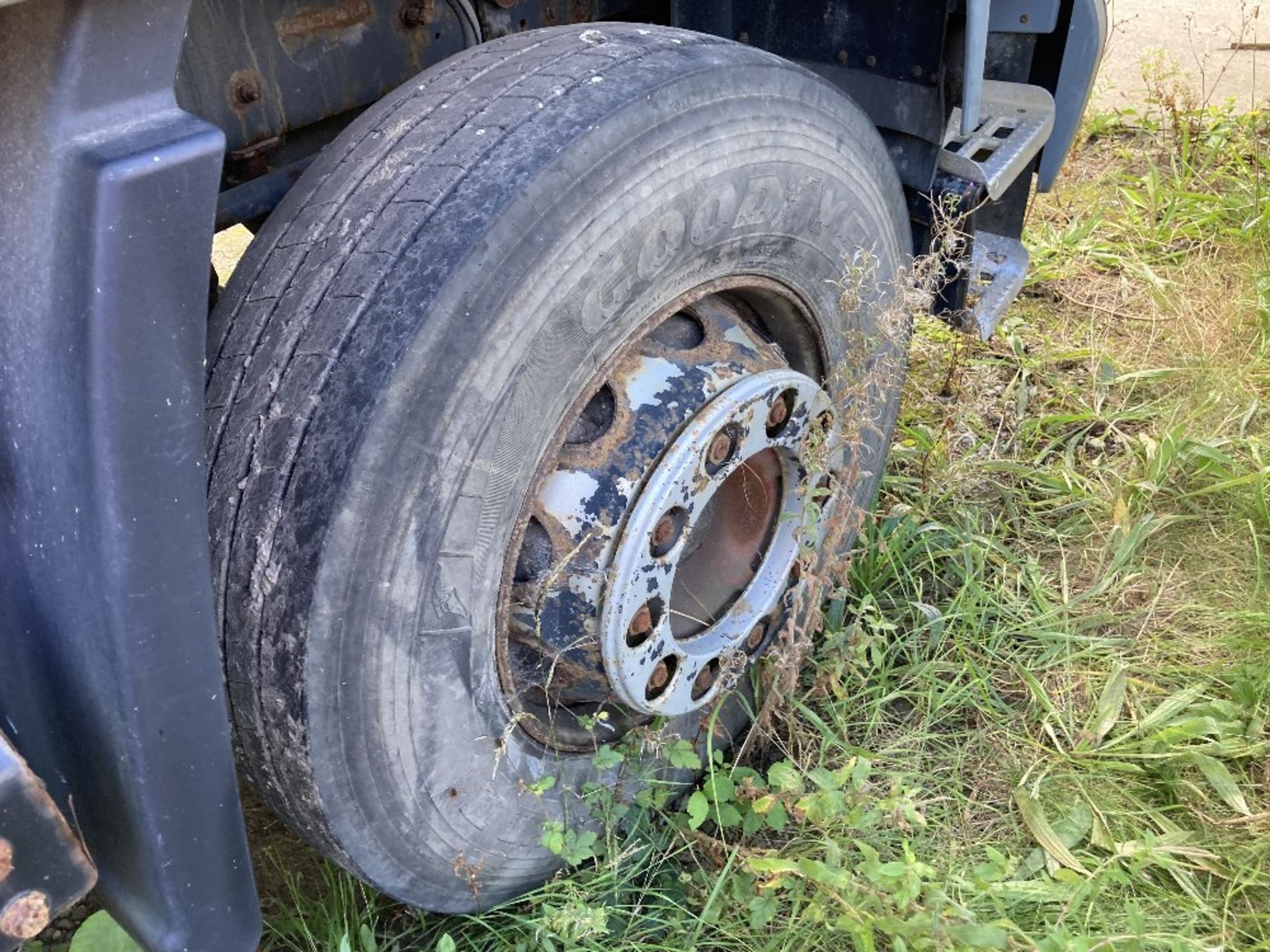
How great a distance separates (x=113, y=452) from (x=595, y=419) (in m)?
0.68

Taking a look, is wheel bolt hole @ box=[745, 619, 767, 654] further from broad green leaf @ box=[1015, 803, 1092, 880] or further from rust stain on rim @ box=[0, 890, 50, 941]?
rust stain on rim @ box=[0, 890, 50, 941]

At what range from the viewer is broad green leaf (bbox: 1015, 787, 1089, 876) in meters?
1.81

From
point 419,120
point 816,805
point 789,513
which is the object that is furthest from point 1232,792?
point 419,120

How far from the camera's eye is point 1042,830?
186cm

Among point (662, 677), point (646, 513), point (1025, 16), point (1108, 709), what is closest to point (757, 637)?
point (662, 677)

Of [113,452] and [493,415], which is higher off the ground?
[113,452]

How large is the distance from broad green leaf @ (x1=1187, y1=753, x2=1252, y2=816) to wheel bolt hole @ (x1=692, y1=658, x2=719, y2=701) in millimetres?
868

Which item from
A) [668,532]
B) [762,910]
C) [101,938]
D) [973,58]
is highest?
[973,58]

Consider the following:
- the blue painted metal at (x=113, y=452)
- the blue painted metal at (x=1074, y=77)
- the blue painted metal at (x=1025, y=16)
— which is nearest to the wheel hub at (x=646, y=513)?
the blue painted metal at (x=113, y=452)

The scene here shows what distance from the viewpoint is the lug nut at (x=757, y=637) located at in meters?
1.85

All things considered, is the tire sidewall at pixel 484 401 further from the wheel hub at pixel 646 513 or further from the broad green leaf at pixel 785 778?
the broad green leaf at pixel 785 778

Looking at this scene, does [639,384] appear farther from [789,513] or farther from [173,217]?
[173,217]

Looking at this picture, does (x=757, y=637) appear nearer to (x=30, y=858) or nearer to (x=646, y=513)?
(x=646, y=513)

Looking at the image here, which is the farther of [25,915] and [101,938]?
[101,938]
